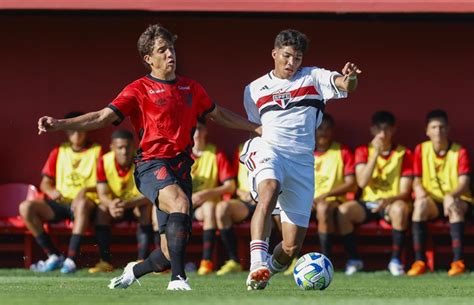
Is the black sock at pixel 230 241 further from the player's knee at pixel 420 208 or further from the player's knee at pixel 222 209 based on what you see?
the player's knee at pixel 420 208

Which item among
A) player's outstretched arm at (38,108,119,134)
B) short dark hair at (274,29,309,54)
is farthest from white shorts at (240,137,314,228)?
player's outstretched arm at (38,108,119,134)

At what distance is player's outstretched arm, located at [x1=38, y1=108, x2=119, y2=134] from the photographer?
8734 mm

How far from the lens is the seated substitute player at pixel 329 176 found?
13.3 meters

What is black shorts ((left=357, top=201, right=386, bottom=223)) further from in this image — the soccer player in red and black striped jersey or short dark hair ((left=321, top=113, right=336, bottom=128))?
the soccer player in red and black striped jersey

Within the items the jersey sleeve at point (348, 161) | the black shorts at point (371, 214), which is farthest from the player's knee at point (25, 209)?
the black shorts at point (371, 214)

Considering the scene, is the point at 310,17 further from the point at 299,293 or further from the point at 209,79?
the point at 299,293

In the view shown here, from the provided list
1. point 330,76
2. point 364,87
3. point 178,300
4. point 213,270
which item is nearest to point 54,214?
point 213,270

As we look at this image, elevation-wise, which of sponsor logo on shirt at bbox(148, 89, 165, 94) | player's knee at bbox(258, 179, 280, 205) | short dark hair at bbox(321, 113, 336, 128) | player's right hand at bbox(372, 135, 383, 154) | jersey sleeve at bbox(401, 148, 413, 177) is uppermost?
sponsor logo on shirt at bbox(148, 89, 165, 94)

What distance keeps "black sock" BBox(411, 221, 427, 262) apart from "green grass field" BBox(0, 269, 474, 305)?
26cm

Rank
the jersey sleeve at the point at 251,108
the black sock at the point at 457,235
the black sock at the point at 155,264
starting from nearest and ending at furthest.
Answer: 1. the black sock at the point at 155,264
2. the jersey sleeve at the point at 251,108
3. the black sock at the point at 457,235

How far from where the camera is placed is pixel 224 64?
1463 cm

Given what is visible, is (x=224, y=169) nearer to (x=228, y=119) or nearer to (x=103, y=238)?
(x=103, y=238)

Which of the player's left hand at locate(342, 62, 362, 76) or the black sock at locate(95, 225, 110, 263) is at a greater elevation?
the player's left hand at locate(342, 62, 362, 76)

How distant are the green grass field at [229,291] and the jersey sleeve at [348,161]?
3.80 feet
